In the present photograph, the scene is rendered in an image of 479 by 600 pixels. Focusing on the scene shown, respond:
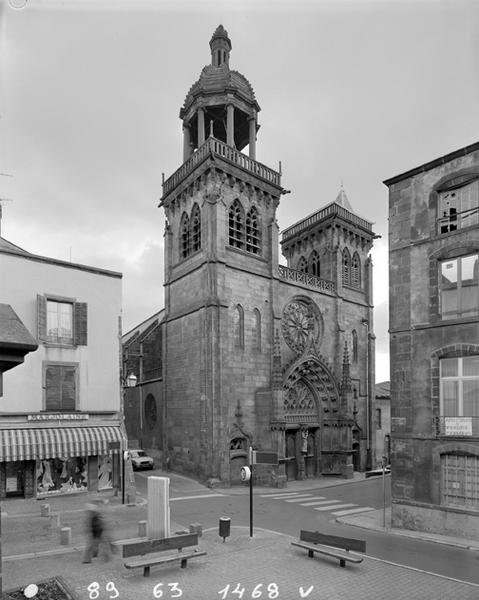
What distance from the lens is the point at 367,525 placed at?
58.4 ft

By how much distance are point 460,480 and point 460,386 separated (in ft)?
9.65

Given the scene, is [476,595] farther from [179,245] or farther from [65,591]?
[179,245]

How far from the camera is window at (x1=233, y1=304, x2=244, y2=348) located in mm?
30094

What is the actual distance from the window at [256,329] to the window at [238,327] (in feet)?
3.28

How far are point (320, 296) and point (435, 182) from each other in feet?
63.7

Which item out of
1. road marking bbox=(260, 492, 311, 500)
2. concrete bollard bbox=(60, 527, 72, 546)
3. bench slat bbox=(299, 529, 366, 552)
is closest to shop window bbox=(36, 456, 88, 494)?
concrete bollard bbox=(60, 527, 72, 546)

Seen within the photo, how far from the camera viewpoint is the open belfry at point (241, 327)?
95.0 feet

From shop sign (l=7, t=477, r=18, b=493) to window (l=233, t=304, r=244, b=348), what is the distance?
13.6m

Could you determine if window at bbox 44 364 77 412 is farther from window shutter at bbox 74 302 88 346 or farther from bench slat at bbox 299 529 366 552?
bench slat at bbox 299 529 366 552

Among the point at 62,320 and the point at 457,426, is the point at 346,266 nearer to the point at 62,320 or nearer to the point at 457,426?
the point at 62,320

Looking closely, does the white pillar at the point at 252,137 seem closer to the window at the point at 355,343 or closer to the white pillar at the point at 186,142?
the white pillar at the point at 186,142

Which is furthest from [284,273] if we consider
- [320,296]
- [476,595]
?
[476,595]

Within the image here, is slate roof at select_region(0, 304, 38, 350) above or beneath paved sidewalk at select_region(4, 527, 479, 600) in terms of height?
above

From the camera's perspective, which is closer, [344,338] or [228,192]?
[228,192]
